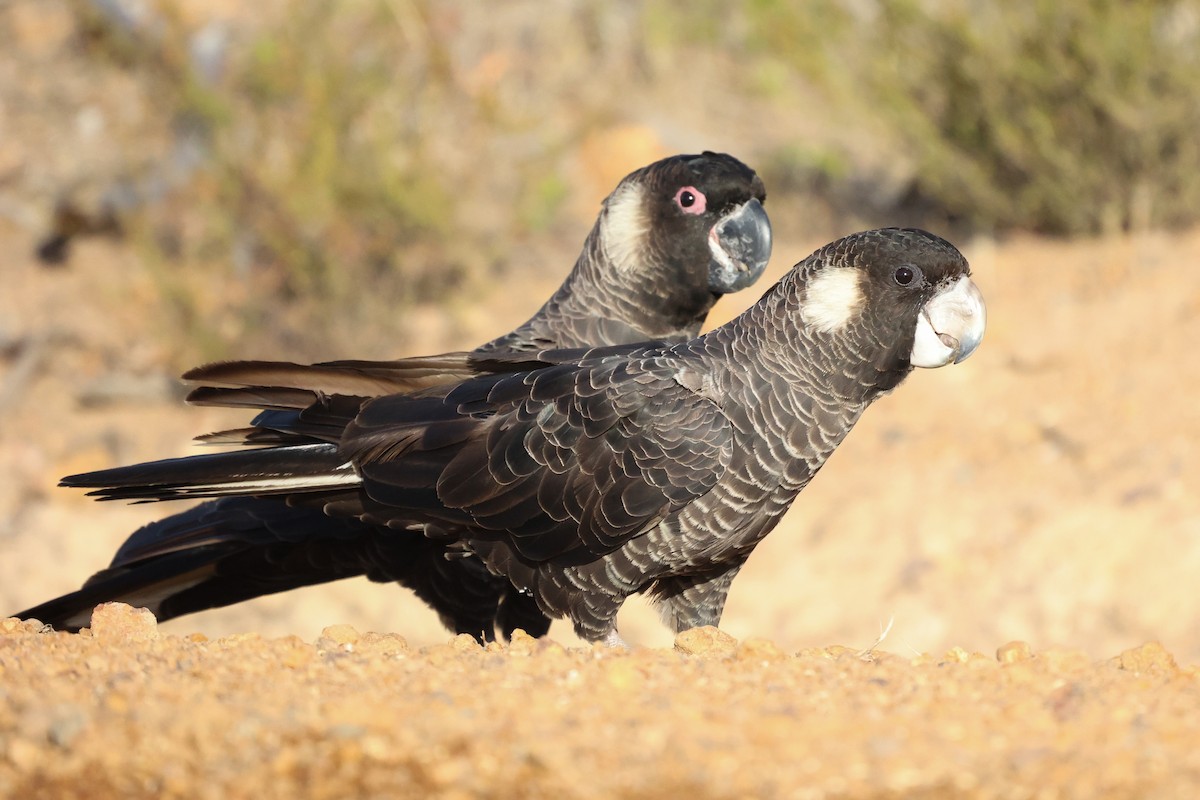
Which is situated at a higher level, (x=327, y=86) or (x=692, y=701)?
(x=327, y=86)

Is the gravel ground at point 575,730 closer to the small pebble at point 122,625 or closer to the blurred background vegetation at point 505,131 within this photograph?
the small pebble at point 122,625

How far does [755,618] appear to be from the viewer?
8680mm

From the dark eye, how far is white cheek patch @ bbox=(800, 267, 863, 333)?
4.11 feet

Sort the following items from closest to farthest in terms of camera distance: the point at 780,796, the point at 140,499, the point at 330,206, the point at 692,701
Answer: the point at 780,796 < the point at 692,701 < the point at 140,499 < the point at 330,206

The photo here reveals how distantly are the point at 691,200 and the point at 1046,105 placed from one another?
6.75 meters

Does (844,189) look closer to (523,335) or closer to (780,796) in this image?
(523,335)

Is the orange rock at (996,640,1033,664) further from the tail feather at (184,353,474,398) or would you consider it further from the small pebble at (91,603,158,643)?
the small pebble at (91,603,158,643)

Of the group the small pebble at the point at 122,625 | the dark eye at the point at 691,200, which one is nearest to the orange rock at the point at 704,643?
the small pebble at the point at 122,625

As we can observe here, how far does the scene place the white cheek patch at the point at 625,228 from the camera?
6.08 metres

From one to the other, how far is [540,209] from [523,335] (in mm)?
7649

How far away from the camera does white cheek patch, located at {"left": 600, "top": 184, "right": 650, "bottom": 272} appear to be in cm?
608

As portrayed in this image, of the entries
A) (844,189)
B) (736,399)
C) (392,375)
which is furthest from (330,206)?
(736,399)

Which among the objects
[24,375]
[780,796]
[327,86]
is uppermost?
[327,86]

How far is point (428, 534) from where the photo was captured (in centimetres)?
515
